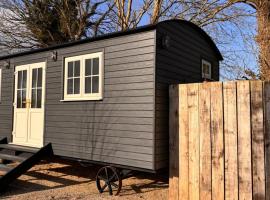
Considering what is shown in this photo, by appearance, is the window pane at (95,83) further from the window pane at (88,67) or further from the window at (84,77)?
the window pane at (88,67)

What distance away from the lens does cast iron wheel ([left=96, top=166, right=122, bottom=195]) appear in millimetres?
5566

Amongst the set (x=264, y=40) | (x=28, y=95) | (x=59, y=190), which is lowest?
(x=59, y=190)

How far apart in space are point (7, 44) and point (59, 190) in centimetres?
1262

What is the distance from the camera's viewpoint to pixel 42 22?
604 inches

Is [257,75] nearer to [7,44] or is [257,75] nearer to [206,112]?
[206,112]

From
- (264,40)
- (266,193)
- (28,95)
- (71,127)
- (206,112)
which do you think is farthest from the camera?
(264,40)

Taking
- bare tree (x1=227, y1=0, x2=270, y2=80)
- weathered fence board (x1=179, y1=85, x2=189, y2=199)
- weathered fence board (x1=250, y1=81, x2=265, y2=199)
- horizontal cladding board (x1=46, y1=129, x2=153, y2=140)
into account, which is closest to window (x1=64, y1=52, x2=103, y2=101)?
horizontal cladding board (x1=46, y1=129, x2=153, y2=140)

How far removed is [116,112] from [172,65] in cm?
144

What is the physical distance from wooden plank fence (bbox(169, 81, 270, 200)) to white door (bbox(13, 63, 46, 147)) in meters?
3.64

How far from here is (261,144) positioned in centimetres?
422

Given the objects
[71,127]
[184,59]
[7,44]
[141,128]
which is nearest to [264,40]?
[184,59]

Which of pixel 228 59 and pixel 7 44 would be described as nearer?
pixel 228 59

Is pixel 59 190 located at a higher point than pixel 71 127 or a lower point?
lower

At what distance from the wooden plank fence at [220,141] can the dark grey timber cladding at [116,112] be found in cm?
55
